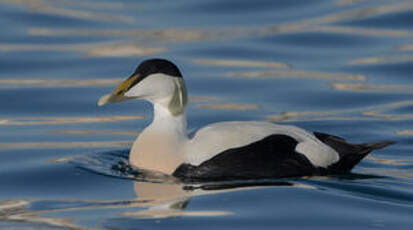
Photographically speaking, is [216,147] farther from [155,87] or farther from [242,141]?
[155,87]

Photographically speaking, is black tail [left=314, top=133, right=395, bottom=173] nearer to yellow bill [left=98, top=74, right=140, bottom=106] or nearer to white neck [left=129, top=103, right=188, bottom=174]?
white neck [left=129, top=103, right=188, bottom=174]

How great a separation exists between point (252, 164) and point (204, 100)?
3.88 metres

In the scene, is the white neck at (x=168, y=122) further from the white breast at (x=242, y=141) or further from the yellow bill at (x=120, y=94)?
the yellow bill at (x=120, y=94)

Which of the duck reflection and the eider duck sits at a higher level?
the eider duck

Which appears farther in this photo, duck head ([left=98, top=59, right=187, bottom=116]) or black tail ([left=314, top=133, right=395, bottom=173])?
black tail ([left=314, top=133, right=395, bottom=173])

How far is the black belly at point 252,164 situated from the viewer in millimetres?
8883

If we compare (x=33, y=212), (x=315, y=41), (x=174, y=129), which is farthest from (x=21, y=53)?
(x=33, y=212)

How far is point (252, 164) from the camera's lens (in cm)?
893

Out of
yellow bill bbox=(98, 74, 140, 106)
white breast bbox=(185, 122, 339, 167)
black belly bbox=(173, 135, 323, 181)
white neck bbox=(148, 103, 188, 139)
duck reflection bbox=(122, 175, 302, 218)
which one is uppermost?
yellow bill bbox=(98, 74, 140, 106)

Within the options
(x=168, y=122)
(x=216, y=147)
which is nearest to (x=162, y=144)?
(x=168, y=122)

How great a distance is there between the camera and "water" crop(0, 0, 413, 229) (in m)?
8.15

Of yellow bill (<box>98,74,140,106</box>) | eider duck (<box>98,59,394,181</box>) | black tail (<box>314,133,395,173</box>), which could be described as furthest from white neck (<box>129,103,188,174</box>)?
black tail (<box>314,133,395,173</box>)

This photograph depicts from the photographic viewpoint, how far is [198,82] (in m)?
13.7

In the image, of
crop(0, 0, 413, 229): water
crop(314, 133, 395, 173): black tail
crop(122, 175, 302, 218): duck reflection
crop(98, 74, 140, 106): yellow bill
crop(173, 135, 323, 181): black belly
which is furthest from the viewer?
crop(314, 133, 395, 173): black tail
